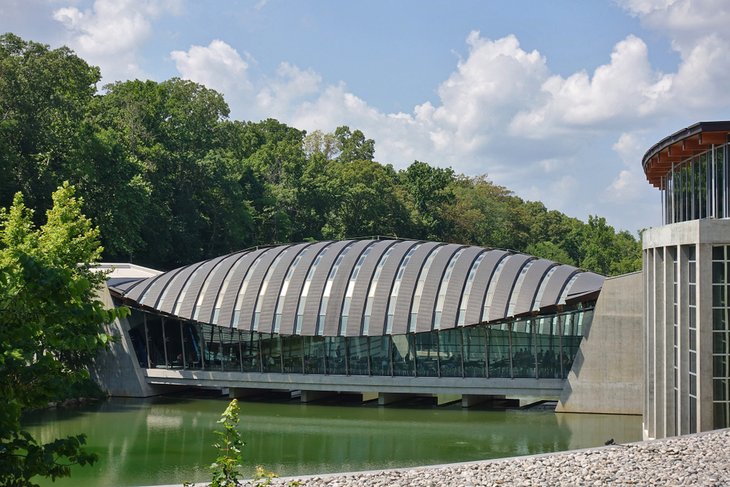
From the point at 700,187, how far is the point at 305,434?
1821 centimetres

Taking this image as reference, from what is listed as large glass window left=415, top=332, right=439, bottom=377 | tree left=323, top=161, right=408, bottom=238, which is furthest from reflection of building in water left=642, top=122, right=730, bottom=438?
tree left=323, top=161, right=408, bottom=238

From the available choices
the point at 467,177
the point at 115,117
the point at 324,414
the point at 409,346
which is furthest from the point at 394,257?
the point at 467,177

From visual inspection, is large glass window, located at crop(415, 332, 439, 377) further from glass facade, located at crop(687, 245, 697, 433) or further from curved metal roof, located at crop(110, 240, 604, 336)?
glass facade, located at crop(687, 245, 697, 433)

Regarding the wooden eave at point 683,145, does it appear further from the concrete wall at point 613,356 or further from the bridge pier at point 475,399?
the bridge pier at point 475,399

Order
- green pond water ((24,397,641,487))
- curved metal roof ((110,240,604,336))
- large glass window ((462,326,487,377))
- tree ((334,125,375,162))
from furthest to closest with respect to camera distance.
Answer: tree ((334,125,375,162)), large glass window ((462,326,487,377)), curved metal roof ((110,240,604,336)), green pond water ((24,397,641,487))

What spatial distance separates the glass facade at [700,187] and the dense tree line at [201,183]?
127ft

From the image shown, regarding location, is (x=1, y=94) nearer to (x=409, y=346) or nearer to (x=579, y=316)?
(x=409, y=346)

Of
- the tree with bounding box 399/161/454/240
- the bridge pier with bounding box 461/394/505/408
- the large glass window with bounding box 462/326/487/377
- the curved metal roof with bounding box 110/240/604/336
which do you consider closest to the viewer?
the curved metal roof with bounding box 110/240/604/336

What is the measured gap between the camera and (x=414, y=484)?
21.5 m

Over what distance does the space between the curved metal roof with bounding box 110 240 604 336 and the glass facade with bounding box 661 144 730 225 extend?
8785 millimetres

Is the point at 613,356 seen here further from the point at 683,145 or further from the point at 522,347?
the point at 683,145

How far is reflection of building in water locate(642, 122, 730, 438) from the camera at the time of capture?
26.1 meters

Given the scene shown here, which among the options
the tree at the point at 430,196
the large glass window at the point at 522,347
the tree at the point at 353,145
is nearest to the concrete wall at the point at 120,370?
the large glass window at the point at 522,347

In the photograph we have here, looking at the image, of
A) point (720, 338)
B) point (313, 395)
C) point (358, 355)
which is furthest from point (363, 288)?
point (720, 338)
